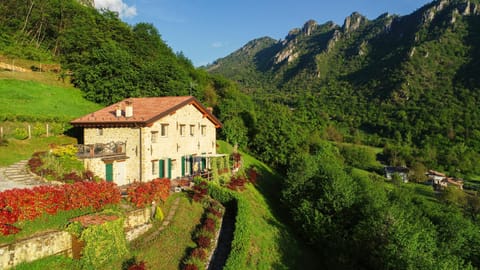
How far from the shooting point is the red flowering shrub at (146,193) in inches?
619

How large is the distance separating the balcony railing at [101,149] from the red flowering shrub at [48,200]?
22.9 feet

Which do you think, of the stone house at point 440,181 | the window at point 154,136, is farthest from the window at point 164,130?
the stone house at point 440,181

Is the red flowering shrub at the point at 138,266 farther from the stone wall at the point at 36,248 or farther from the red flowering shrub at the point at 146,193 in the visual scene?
the red flowering shrub at the point at 146,193

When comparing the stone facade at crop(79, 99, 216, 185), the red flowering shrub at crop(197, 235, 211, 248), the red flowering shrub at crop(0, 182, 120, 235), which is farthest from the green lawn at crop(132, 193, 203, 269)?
the stone facade at crop(79, 99, 216, 185)

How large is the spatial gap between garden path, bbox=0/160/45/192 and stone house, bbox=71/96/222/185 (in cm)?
334

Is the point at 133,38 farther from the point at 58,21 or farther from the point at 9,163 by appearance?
the point at 9,163

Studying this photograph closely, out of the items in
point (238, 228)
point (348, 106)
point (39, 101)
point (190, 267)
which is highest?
point (348, 106)

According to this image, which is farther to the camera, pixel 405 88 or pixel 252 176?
pixel 405 88

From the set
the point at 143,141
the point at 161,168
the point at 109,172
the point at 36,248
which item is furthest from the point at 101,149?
the point at 36,248

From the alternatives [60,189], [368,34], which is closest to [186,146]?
[60,189]

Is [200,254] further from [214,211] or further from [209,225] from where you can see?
[214,211]

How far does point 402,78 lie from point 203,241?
4533 inches

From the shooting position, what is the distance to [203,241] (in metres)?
15.0

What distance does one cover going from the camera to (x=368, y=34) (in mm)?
162500
